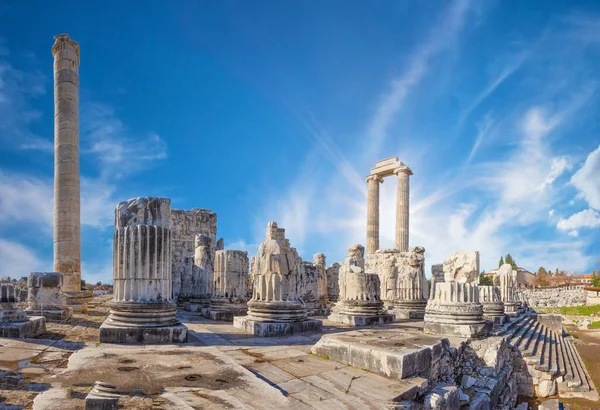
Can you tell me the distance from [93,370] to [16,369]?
98 centimetres

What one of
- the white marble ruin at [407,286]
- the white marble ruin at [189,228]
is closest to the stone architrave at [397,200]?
the white marble ruin at [189,228]

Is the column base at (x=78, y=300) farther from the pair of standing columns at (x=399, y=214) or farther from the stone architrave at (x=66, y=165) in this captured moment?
the pair of standing columns at (x=399, y=214)

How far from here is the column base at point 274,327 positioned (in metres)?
7.71

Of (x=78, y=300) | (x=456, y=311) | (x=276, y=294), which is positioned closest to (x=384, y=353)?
(x=276, y=294)

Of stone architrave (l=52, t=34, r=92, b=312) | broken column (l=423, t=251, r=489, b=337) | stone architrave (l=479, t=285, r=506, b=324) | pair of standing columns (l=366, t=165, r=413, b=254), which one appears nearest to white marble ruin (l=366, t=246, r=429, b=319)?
stone architrave (l=479, t=285, r=506, b=324)

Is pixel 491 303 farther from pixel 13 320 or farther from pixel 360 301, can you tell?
pixel 13 320

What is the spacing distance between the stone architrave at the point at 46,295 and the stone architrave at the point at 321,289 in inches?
291

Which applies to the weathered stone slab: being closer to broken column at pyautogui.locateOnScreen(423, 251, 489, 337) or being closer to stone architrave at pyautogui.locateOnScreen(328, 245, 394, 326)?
broken column at pyautogui.locateOnScreen(423, 251, 489, 337)

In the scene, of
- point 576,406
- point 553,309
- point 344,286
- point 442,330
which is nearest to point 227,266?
point 344,286

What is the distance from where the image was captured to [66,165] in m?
14.7

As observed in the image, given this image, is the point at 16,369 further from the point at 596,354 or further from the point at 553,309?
the point at 553,309

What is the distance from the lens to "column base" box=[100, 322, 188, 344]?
643 cm

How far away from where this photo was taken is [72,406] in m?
3.30

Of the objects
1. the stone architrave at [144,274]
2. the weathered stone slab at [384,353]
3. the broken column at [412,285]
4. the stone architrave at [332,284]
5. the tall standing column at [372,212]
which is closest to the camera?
the weathered stone slab at [384,353]
